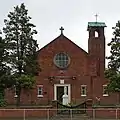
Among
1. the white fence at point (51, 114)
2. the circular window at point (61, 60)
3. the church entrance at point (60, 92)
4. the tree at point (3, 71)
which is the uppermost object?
the circular window at point (61, 60)

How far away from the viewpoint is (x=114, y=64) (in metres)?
40.9

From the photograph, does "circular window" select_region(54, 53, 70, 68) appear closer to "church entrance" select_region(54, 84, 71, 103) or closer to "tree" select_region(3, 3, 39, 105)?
"church entrance" select_region(54, 84, 71, 103)

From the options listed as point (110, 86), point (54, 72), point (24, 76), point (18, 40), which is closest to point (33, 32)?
point (18, 40)

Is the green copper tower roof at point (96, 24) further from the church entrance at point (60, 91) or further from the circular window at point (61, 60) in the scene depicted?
the church entrance at point (60, 91)

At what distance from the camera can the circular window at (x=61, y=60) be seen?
6075 cm

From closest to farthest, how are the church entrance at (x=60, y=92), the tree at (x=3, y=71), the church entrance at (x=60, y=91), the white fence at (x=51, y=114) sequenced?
the white fence at (x=51, y=114) → the tree at (x=3, y=71) → the church entrance at (x=60, y=91) → the church entrance at (x=60, y=92)

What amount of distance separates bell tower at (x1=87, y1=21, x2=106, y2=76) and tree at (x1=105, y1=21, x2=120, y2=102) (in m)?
19.2

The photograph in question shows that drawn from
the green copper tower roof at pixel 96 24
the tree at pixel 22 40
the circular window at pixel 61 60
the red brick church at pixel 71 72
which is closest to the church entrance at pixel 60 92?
the red brick church at pixel 71 72

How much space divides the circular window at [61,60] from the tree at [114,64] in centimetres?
1997

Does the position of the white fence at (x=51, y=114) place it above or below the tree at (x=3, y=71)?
below

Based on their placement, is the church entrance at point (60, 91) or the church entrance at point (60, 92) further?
the church entrance at point (60, 92)

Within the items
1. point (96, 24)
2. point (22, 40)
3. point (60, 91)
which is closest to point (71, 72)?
point (60, 91)

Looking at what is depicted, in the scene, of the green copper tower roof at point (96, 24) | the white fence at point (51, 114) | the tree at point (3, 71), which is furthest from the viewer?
the green copper tower roof at point (96, 24)

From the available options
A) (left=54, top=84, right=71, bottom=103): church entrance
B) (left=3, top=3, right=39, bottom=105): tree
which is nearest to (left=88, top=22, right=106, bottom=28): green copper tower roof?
(left=54, top=84, right=71, bottom=103): church entrance
